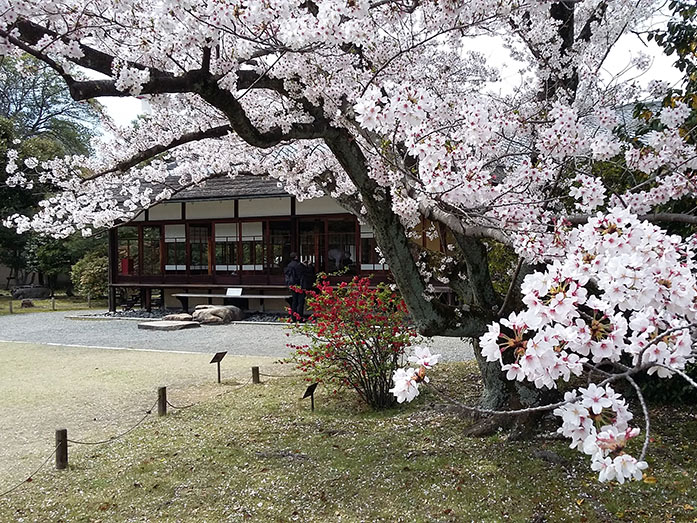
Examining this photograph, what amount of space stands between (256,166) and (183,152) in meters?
1.40

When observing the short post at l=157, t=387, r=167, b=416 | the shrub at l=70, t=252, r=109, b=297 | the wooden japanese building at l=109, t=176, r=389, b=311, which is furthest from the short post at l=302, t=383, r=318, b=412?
the shrub at l=70, t=252, r=109, b=297

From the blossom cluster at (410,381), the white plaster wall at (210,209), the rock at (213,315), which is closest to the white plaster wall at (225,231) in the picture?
the white plaster wall at (210,209)

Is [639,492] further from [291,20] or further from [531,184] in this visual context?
[291,20]

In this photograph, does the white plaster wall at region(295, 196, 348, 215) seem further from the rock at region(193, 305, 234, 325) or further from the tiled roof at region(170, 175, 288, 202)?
the rock at region(193, 305, 234, 325)

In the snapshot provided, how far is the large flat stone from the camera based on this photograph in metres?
12.5

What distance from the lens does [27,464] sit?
443cm

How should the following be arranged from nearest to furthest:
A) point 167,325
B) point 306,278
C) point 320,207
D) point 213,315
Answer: point 167,325 < point 306,278 < point 213,315 < point 320,207

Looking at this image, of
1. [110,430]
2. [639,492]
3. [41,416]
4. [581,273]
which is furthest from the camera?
[41,416]

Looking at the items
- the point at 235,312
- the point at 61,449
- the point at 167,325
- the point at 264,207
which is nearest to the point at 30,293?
the point at 235,312

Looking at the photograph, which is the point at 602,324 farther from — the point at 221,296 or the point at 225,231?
the point at 225,231

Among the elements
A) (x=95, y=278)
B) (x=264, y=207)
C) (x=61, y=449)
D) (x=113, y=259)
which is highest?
(x=264, y=207)

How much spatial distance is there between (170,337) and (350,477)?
8293 mm

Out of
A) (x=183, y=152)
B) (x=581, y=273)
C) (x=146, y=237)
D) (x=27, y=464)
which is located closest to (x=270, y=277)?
(x=146, y=237)

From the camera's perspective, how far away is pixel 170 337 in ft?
37.0
